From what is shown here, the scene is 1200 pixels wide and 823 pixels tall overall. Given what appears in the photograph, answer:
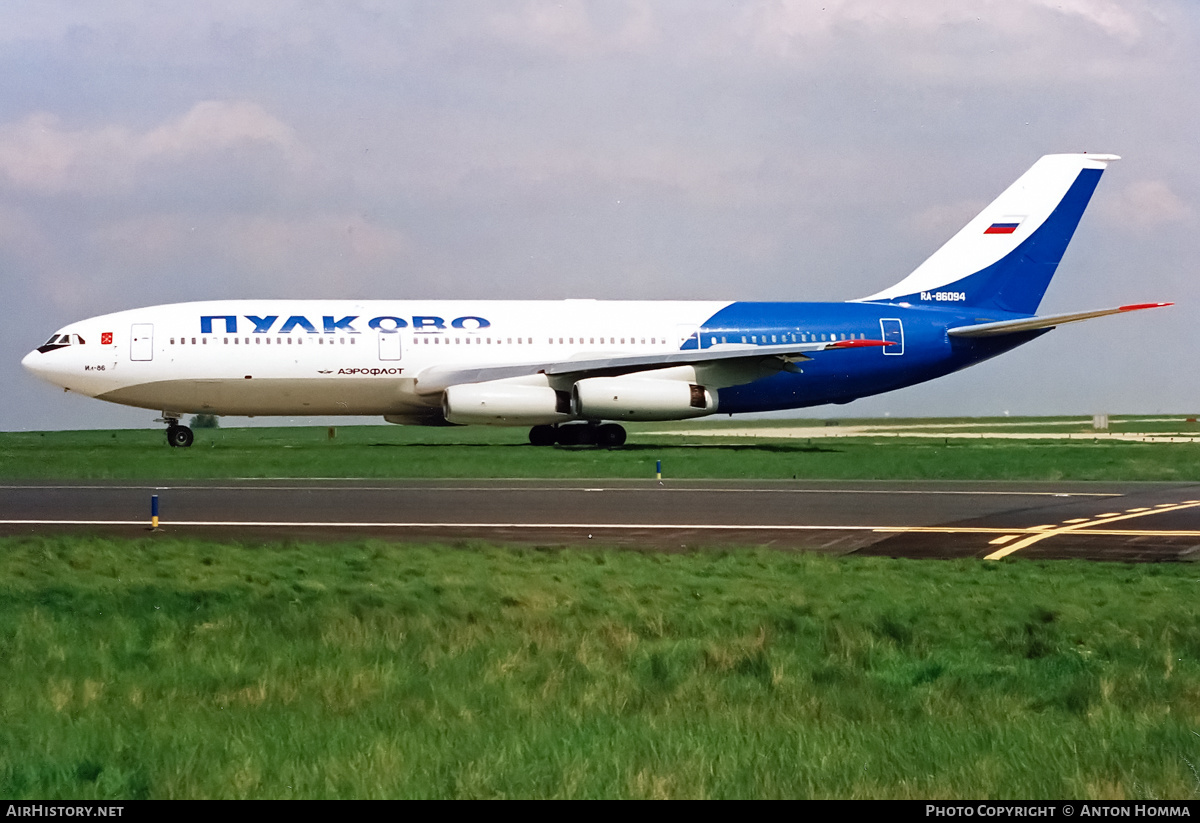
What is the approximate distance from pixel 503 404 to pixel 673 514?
18.1m

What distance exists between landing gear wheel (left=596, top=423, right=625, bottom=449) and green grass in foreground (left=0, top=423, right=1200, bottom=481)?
130 cm

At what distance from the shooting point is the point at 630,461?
36125mm

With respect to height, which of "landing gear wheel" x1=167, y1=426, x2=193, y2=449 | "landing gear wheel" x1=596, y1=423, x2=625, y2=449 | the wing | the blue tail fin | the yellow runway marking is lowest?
the yellow runway marking

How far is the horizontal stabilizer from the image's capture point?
4278 centimetres

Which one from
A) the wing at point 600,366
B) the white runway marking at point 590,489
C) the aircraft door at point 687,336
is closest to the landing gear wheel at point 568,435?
the wing at point 600,366

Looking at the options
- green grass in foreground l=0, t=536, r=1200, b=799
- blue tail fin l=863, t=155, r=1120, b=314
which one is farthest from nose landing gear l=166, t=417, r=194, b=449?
green grass in foreground l=0, t=536, r=1200, b=799

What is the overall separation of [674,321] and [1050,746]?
36.4 metres

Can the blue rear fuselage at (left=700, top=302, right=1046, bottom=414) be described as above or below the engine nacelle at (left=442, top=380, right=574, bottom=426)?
above

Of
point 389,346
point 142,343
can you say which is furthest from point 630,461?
point 142,343

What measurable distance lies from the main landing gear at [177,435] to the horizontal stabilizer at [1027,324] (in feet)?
89.3

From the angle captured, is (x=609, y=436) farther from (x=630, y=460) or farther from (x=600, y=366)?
(x=630, y=460)

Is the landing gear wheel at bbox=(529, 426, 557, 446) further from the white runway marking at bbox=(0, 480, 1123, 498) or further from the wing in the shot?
the white runway marking at bbox=(0, 480, 1123, 498)

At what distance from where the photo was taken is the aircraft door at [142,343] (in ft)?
132

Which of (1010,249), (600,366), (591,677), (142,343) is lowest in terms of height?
(591,677)
